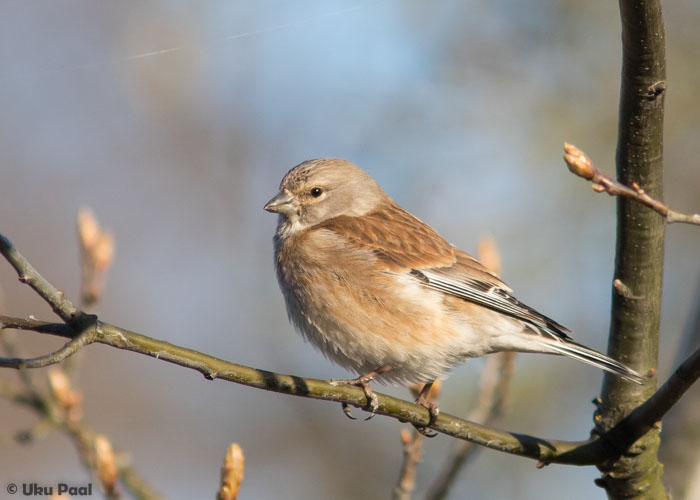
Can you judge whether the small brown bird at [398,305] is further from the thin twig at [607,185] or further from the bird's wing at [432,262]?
the thin twig at [607,185]

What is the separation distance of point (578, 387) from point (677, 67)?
2.88m

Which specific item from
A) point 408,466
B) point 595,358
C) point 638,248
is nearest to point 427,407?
point 408,466

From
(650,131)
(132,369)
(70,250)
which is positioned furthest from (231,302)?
(650,131)

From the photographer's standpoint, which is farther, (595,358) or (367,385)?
(595,358)

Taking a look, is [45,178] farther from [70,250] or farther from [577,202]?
[577,202]

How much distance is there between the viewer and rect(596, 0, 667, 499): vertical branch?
2787 mm

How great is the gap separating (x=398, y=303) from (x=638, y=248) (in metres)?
1.39

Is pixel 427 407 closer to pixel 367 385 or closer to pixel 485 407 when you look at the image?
→ pixel 367 385

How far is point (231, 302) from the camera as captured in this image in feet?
24.1

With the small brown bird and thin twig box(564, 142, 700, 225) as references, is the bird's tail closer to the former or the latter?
the small brown bird

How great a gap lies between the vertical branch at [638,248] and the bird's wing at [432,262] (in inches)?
28.8

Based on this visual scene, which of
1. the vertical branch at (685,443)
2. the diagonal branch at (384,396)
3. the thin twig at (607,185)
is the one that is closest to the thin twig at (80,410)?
the diagonal branch at (384,396)

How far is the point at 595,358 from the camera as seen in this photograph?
3529 mm

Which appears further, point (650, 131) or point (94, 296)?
point (94, 296)
